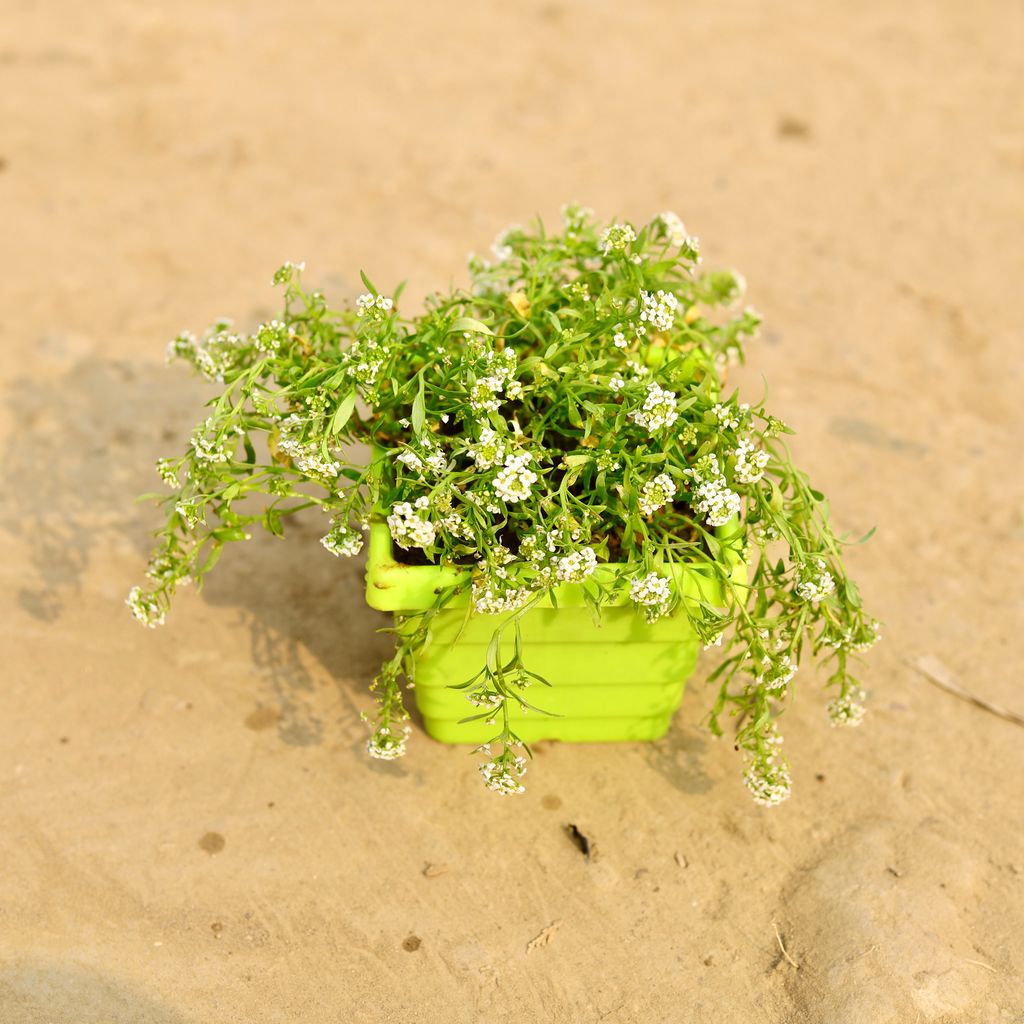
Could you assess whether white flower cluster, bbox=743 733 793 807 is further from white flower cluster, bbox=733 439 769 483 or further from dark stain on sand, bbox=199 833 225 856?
dark stain on sand, bbox=199 833 225 856

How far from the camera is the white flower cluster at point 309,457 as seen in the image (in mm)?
2025

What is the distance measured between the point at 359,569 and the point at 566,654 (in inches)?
34.6

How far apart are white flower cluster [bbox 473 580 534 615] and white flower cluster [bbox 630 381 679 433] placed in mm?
356

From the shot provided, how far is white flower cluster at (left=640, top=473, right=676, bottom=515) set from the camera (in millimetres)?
2002

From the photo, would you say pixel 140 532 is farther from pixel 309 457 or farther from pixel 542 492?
pixel 542 492

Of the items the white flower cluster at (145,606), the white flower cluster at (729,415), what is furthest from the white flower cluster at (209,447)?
the white flower cluster at (729,415)

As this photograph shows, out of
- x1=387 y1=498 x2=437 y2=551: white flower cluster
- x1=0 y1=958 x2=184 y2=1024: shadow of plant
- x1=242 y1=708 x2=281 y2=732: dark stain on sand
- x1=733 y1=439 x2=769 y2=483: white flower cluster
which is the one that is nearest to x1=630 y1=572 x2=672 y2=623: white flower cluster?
x1=733 y1=439 x2=769 y2=483: white flower cluster

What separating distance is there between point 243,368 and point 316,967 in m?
1.18

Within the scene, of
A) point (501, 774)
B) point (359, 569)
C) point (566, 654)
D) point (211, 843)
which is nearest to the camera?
point (501, 774)

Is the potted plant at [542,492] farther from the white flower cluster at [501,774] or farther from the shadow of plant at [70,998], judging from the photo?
the shadow of plant at [70,998]

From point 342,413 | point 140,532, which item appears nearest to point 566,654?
point 342,413

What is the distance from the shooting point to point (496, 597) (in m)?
1.98

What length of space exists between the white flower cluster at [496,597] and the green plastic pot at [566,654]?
58mm

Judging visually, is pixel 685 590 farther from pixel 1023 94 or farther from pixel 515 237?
pixel 1023 94
